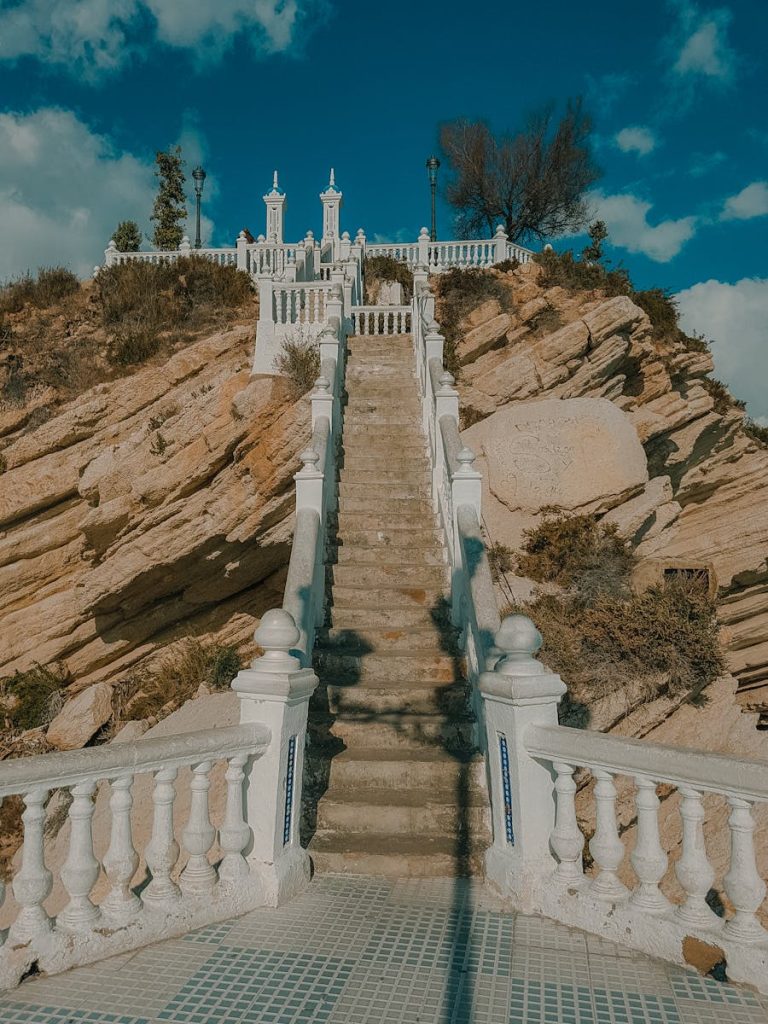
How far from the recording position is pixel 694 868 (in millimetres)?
3281

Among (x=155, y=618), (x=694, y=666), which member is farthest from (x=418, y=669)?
(x=155, y=618)

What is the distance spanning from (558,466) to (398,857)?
631 centimetres

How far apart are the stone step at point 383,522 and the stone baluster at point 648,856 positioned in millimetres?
4958

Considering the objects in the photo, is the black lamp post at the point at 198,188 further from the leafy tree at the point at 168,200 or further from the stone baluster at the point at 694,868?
the stone baluster at the point at 694,868

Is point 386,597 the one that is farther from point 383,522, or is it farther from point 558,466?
point 558,466

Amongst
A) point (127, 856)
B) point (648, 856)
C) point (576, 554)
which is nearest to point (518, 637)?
point (648, 856)

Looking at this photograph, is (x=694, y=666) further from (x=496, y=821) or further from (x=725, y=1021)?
(x=725, y=1021)

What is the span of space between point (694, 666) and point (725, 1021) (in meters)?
4.60

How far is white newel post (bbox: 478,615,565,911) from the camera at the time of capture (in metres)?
4.04

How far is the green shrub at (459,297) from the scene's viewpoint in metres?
13.4

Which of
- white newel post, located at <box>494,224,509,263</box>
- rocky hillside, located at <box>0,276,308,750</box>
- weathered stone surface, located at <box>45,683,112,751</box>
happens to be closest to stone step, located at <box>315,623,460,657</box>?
rocky hillside, located at <box>0,276,308,750</box>

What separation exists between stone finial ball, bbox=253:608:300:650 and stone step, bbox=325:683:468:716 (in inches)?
72.1

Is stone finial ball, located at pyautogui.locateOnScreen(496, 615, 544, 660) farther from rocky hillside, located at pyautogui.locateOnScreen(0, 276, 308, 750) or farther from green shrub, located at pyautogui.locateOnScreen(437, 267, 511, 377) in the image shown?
green shrub, located at pyautogui.locateOnScreen(437, 267, 511, 377)

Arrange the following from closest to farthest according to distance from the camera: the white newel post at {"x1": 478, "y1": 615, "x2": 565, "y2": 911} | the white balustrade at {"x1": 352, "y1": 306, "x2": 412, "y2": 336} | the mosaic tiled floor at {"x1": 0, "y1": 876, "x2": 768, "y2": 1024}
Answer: the mosaic tiled floor at {"x1": 0, "y1": 876, "x2": 768, "y2": 1024} → the white newel post at {"x1": 478, "y1": 615, "x2": 565, "y2": 911} → the white balustrade at {"x1": 352, "y1": 306, "x2": 412, "y2": 336}
